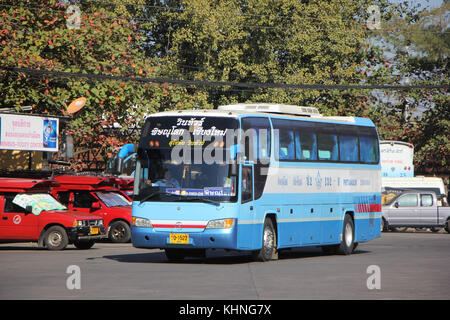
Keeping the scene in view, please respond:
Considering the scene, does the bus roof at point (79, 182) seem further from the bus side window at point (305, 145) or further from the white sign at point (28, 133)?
the bus side window at point (305, 145)

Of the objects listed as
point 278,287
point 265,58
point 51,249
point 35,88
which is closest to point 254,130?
point 278,287

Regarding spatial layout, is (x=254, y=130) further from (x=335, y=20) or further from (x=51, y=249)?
(x=335, y=20)

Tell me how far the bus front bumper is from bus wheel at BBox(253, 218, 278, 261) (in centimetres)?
156

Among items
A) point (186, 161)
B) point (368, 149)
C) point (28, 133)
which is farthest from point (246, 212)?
point (28, 133)

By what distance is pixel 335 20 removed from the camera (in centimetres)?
4912

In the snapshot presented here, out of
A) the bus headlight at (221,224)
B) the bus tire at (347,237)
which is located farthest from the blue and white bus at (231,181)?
the bus tire at (347,237)

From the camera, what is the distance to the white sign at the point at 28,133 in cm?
3081

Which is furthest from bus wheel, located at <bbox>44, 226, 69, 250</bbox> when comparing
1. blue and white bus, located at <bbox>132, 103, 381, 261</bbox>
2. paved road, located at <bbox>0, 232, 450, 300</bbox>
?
blue and white bus, located at <bbox>132, 103, 381, 261</bbox>

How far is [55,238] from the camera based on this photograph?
26078mm

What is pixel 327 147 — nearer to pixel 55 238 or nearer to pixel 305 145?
pixel 305 145

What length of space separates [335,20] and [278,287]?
36.1 meters

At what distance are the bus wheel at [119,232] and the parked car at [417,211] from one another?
14472 mm
